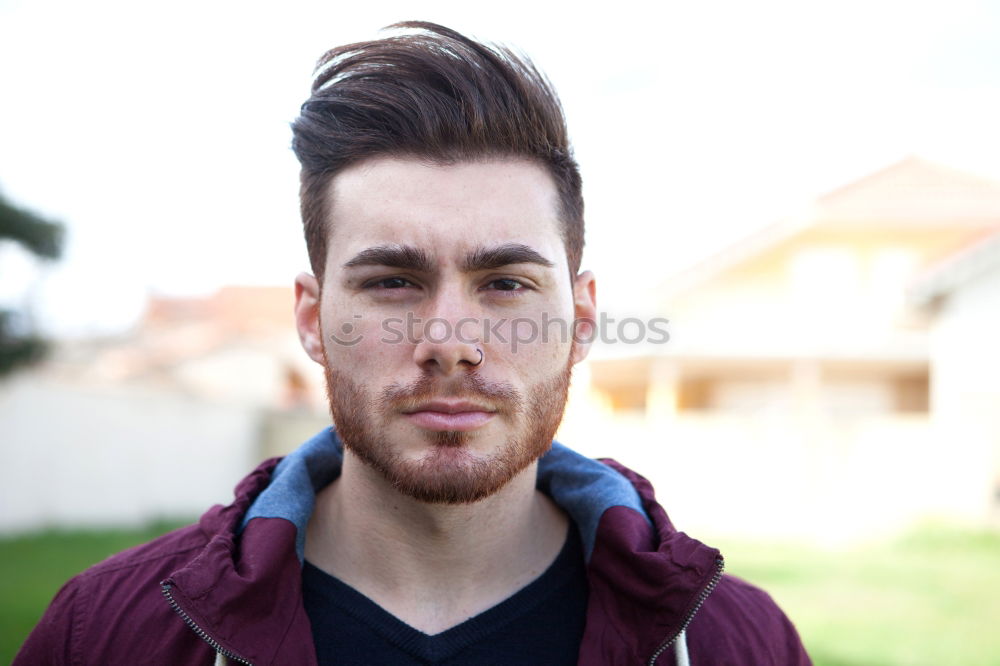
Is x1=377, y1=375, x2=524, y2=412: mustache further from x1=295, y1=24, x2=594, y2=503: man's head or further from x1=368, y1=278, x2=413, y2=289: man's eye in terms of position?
x1=368, y1=278, x2=413, y2=289: man's eye

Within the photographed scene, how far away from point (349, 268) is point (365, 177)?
27cm

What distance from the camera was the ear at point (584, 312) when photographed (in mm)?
2613

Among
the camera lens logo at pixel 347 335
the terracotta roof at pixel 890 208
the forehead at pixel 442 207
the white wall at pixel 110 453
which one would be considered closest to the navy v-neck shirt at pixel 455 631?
the camera lens logo at pixel 347 335

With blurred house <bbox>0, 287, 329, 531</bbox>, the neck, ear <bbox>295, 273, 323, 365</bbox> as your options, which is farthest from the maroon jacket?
blurred house <bbox>0, 287, 329, 531</bbox>

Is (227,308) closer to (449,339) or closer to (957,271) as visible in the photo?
(957,271)

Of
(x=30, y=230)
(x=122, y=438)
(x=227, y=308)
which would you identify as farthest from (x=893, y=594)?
(x=227, y=308)

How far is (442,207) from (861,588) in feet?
28.4

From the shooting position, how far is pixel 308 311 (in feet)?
Result: 8.50

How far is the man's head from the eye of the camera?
2.22m

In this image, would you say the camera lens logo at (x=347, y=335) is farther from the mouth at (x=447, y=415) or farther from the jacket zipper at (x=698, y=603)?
the jacket zipper at (x=698, y=603)

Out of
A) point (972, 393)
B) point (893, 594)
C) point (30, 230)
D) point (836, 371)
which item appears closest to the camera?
point (30, 230)

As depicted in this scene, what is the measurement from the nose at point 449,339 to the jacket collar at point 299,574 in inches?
22.4

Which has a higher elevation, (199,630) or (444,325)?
(444,325)

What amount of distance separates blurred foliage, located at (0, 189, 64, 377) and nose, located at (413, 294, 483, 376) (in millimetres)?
8072
